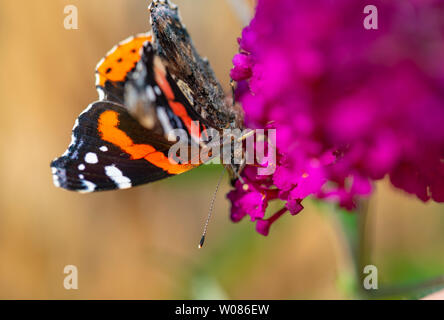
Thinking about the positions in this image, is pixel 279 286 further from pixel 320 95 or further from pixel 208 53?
pixel 320 95

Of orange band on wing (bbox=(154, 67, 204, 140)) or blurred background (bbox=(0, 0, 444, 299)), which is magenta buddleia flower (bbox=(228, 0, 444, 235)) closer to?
orange band on wing (bbox=(154, 67, 204, 140))

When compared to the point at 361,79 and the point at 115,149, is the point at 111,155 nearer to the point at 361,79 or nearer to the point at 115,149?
the point at 115,149

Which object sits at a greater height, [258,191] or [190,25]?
[190,25]

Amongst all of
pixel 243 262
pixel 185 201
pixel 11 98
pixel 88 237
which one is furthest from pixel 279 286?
pixel 11 98

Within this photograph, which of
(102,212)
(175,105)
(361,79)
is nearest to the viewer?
(361,79)

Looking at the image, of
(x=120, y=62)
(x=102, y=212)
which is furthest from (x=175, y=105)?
(x=102, y=212)

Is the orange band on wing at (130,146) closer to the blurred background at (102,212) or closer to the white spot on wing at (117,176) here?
the white spot on wing at (117,176)
